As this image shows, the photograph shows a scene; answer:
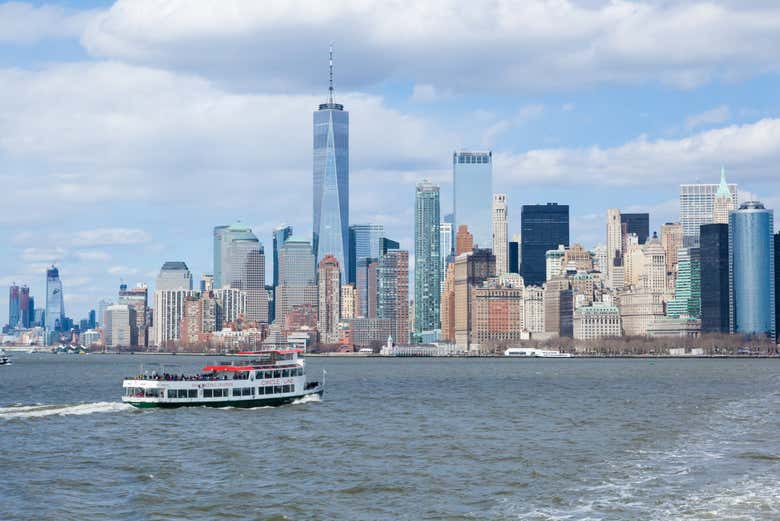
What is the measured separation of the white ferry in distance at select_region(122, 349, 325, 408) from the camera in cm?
11756

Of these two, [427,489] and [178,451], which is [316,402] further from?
[427,489]

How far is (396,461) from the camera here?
7806 cm

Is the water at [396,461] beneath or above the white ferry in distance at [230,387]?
beneath

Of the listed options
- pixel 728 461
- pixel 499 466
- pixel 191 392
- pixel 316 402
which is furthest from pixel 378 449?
pixel 316 402

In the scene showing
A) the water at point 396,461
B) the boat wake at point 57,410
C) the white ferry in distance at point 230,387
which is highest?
the white ferry in distance at point 230,387

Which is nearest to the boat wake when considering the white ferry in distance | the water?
the water

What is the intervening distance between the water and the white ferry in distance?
1812mm

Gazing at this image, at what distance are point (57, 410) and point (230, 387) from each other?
55.6ft

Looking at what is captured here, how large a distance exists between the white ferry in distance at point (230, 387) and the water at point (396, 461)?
181 cm

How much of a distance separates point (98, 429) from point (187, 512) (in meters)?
41.2

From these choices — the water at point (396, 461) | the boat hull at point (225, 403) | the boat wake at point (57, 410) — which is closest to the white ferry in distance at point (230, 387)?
the boat hull at point (225, 403)

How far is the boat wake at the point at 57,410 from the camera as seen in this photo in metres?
113

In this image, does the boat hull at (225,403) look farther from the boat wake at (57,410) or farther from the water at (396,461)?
the boat wake at (57,410)

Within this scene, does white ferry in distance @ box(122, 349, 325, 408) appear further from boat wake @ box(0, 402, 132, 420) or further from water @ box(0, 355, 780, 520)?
water @ box(0, 355, 780, 520)
